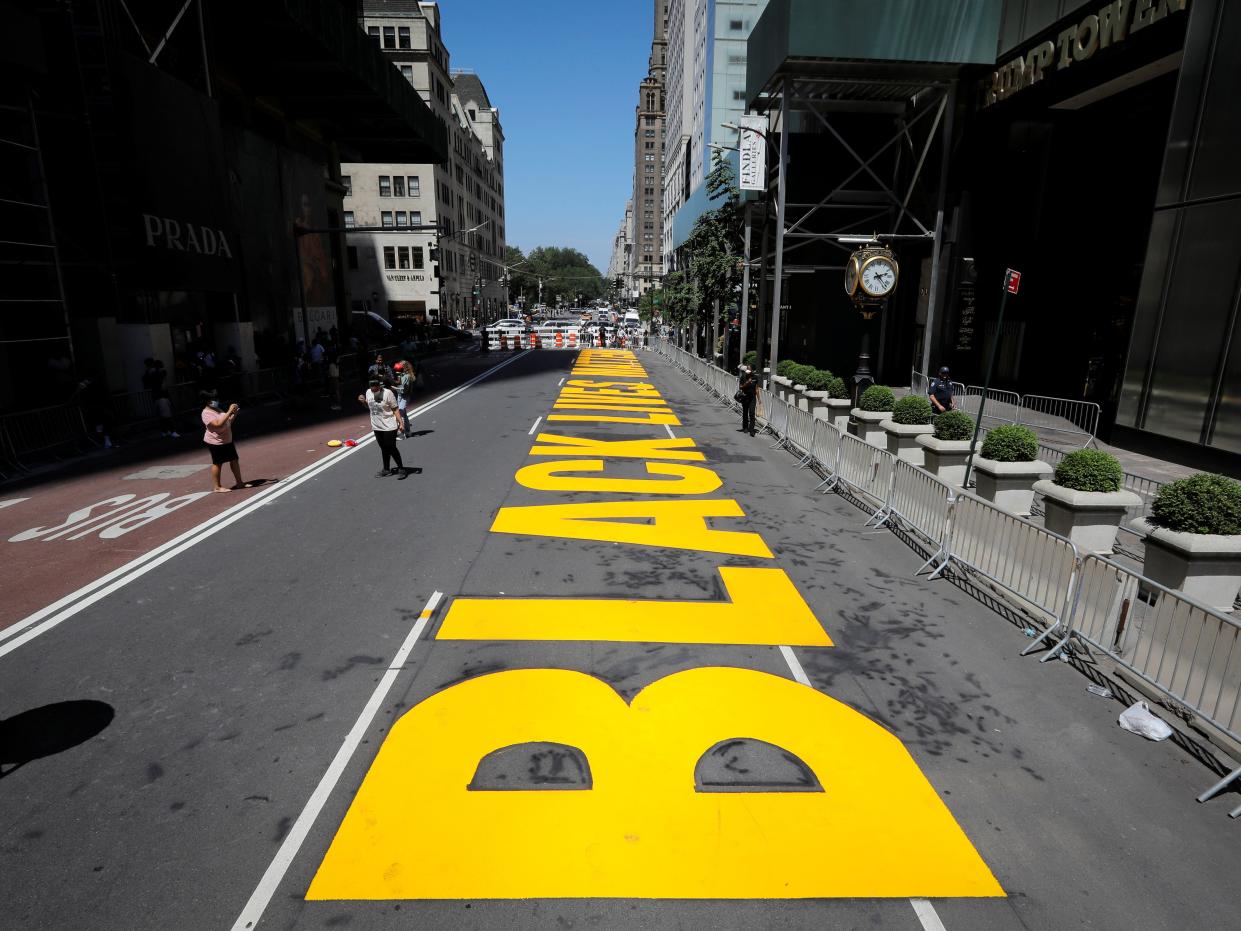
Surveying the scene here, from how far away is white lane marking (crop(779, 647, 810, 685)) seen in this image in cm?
619

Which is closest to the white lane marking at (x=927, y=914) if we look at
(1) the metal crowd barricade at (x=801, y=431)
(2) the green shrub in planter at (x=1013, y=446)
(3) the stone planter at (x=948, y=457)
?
(2) the green shrub in planter at (x=1013, y=446)

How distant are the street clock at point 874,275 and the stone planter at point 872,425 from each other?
5.01 m

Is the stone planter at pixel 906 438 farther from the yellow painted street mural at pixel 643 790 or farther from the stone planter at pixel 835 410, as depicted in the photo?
the yellow painted street mural at pixel 643 790

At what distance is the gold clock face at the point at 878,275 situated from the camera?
727 inches

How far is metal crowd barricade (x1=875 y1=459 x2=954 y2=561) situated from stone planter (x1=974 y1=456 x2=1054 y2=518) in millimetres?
818

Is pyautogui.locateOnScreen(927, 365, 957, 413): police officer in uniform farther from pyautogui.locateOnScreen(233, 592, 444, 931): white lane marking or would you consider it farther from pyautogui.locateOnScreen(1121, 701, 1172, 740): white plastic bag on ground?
pyautogui.locateOnScreen(233, 592, 444, 931): white lane marking

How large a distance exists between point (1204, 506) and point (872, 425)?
27.5ft

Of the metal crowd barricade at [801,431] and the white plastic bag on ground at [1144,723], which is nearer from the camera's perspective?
the white plastic bag on ground at [1144,723]

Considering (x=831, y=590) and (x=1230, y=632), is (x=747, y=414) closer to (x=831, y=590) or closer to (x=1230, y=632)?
(x=831, y=590)

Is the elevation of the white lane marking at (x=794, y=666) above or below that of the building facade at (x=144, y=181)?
below

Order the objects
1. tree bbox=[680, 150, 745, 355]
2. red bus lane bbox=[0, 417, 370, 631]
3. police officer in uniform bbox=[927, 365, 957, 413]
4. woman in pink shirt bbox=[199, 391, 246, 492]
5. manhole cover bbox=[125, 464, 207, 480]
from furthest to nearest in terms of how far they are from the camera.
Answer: tree bbox=[680, 150, 745, 355], police officer in uniform bbox=[927, 365, 957, 413], manhole cover bbox=[125, 464, 207, 480], woman in pink shirt bbox=[199, 391, 246, 492], red bus lane bbox=[0, 417, 370, 631]

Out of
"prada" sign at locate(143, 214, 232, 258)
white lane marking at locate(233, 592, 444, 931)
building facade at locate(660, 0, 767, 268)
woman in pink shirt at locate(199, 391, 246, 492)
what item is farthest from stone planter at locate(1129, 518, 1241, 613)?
building facade at locate(660, 0, 767, 268)

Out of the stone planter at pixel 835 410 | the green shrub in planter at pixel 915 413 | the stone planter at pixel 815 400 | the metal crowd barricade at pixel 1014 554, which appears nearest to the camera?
the metal crowd barricade at pixel 1014 554

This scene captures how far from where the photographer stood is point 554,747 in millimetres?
5102
